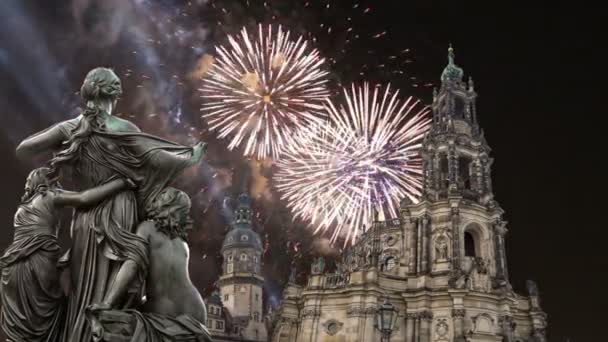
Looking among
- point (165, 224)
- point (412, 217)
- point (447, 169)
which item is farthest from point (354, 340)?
point (165, 224)

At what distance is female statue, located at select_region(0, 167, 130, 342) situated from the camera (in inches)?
183

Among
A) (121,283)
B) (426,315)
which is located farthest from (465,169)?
(121,283)

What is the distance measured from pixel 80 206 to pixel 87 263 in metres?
0.45

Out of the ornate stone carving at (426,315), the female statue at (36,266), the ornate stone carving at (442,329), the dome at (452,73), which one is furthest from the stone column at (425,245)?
the female statue at (36,266)

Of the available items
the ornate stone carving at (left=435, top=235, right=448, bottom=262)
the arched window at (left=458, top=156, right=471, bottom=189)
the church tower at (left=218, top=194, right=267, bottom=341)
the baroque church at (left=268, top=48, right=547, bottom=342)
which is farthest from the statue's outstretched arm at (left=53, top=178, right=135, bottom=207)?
the church tower at (left=218, top=194, right=267, bottom=341)

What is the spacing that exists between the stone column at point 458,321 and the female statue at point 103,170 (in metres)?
44.5

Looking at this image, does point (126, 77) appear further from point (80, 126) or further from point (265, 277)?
point (265, 277)

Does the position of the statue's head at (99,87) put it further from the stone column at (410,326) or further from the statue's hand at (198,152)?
the stone column at (410,326)

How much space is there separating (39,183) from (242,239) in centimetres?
7670

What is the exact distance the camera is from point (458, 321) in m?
46.9

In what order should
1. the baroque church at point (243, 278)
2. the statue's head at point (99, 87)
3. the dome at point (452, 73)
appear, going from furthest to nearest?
the baroque church at point (243, 278), the dome at point (452, 73), the statue's head at point (99, 87)

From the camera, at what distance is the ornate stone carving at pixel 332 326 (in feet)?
160

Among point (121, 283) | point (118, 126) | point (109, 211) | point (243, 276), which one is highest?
point (243, 276)

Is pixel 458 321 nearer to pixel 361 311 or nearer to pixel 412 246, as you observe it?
pixel 361 311
